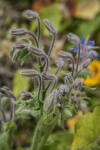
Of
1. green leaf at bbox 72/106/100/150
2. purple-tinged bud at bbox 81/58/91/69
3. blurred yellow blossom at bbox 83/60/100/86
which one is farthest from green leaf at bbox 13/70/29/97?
purple-tinged bud at bbox 81/58/91/69

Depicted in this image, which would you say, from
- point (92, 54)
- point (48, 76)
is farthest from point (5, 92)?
point (92, 54)

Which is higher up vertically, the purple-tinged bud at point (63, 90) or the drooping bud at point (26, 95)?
the purple-tinged bud at point (63, 90)

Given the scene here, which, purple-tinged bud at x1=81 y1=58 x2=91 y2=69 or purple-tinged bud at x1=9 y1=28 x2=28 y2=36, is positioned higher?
purple-tinged bud at x1=9 y1=28 x2=28 y2=36

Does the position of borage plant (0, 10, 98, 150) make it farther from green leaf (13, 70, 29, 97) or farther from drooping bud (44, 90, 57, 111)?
green leaf (13, 70, 29, 97)

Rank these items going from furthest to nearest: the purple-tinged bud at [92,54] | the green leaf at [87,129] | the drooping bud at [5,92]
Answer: the green leaf at [87,129]
the drooping bud at [5,92]
the purple-tinged bud at [92,54]

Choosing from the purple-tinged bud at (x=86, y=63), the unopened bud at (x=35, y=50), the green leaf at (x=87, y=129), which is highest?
the unopened bud at (x=35, y=50)

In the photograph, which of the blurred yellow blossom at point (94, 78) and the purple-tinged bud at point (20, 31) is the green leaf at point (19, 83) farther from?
the purple-tinged bud at point (20, 31)

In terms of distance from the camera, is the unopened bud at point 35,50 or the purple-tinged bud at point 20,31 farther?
the purple-tinged bud at point 20,31

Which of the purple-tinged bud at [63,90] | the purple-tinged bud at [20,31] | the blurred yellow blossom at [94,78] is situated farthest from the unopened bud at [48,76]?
the blurred yellow blossom at [94,78]

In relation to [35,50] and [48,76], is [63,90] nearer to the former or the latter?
[48,76]

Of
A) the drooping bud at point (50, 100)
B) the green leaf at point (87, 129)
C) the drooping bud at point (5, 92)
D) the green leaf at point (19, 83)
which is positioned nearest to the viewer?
the drooping bud at point (50, 100)
